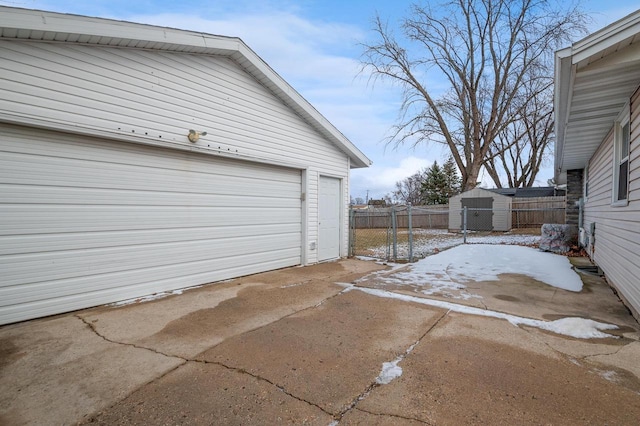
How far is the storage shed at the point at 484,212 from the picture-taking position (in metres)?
15.8

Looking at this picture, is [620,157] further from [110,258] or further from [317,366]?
[110,258]

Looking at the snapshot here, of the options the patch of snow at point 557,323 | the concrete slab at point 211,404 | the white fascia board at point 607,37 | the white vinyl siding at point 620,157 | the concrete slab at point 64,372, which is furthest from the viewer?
the white vinyl siding at point 620,157

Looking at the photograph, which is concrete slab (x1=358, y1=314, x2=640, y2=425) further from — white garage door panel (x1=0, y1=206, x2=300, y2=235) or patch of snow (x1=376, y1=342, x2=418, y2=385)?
white garage door panel (x1=0, y1=206, x2=300, y2=235)

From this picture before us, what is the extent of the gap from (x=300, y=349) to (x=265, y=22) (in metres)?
8.32

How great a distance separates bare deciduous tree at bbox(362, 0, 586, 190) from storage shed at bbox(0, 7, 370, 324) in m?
15.3

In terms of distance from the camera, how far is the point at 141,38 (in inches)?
159

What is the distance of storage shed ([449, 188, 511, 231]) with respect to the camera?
15.8m

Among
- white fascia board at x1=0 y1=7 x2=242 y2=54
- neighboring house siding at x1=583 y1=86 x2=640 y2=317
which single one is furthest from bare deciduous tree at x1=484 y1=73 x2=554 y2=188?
white fascia board at x1=0 y1=7 x2=242 y2=54

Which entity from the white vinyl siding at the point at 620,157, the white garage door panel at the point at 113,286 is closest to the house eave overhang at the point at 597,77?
the white vinyl siding at the point at 620,157

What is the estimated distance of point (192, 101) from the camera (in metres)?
4.83

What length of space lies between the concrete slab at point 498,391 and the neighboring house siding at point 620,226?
2114mm

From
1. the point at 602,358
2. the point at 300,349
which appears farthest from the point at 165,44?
the point at 602,358

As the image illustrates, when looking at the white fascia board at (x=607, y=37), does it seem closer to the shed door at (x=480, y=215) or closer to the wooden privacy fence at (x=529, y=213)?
the wooden privacy fence at (x=529, y=213)

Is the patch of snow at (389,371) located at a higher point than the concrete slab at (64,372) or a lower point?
higher
